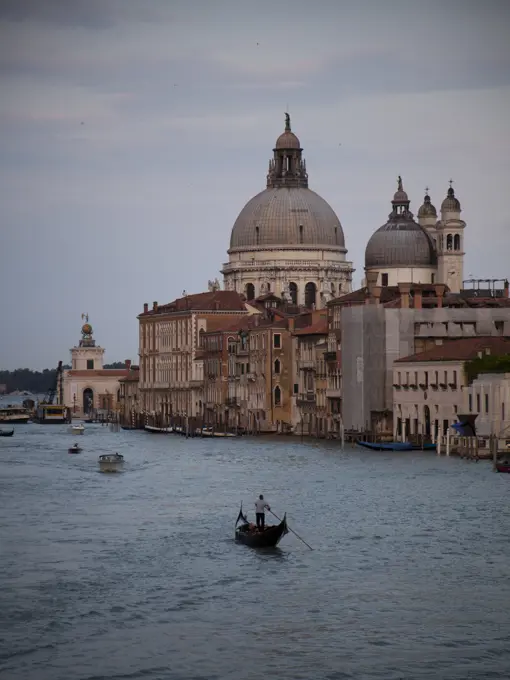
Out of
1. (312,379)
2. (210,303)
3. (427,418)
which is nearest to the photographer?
(427,418)

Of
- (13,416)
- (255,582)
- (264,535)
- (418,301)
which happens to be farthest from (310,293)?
(255,582)

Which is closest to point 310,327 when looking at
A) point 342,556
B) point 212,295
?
point 212,295

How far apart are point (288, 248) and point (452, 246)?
19.4 m

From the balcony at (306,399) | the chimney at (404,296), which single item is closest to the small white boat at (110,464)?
the chimney at (404,296)

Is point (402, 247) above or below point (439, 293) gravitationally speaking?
above

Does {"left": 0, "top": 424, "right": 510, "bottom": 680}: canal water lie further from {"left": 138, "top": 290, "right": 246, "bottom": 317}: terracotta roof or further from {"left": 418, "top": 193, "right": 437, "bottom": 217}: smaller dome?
{"left": 418, "top": 193, "right": 437, "bottom": 217}: smaller dome

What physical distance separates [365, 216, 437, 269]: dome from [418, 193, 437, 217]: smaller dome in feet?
20.0

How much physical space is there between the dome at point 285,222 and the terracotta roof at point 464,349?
2362 inches

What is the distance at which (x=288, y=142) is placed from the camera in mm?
158125

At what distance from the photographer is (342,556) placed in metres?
41.5

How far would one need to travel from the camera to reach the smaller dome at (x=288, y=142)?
15800 cm

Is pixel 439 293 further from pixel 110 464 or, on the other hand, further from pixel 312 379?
pixel 110 464

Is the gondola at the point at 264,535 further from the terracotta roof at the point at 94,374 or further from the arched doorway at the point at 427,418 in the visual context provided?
the terracotta roof at the point at 94,374

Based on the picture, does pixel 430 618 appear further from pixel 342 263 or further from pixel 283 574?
pixel 342 263
